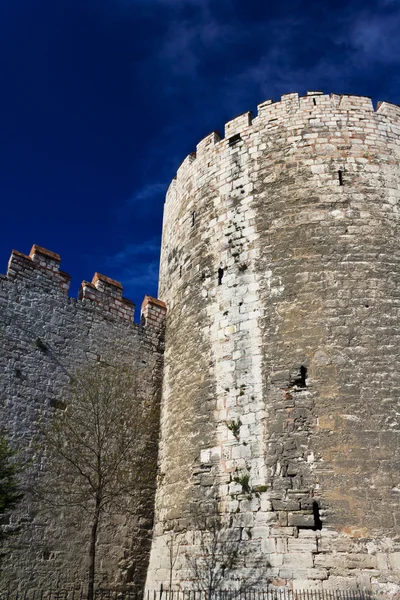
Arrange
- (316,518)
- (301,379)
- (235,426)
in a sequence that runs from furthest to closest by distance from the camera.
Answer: (235,426), (301,379), (316,518)

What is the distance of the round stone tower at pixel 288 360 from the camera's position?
7539 millimetres

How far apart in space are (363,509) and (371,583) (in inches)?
34.9

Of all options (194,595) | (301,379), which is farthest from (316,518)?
(194,595)

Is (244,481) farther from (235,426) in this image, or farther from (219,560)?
(219,560)

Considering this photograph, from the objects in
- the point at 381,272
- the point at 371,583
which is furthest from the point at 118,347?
the point at 371,583

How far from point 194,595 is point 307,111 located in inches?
343

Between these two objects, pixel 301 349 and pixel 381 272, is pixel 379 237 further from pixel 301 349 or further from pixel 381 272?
pixel 301 349

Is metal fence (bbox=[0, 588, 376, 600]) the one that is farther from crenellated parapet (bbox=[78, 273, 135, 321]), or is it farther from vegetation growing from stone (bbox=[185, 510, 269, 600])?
crenellated parapet (bbox=[78, 273, 135, 321])

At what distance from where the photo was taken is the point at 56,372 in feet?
33.0

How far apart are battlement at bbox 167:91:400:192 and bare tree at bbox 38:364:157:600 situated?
18.4 feet

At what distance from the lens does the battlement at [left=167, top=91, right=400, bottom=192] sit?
10602 millimetres

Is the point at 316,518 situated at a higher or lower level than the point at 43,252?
lower

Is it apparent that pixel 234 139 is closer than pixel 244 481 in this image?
No

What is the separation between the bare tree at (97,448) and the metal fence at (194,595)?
0.57m
